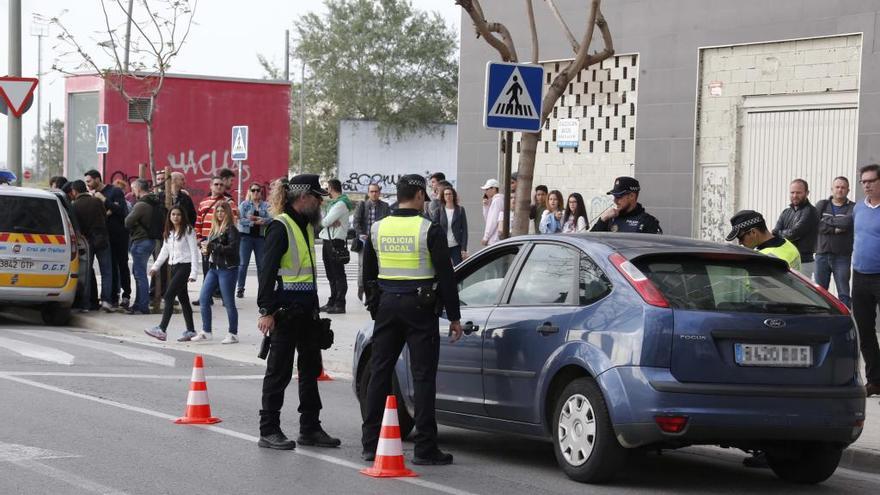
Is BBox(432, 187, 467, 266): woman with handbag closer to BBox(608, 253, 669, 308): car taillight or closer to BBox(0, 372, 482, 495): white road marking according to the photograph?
BBox(0, 372, 482, 495): white road marking

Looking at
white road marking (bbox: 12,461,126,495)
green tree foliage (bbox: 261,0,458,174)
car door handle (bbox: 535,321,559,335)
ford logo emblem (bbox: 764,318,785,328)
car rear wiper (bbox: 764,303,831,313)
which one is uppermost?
green tree foliage (bbox: 261,0,458,174)

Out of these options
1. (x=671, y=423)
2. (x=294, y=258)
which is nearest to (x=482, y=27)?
(x=294, y=258)

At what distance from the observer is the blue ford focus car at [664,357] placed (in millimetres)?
7715

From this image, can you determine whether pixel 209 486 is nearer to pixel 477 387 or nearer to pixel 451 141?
pixel 477 387

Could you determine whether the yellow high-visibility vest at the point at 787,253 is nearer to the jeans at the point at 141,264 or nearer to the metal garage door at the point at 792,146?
the metal garage door at the point at 792,146

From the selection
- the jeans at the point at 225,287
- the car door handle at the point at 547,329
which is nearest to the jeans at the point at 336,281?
the jeans at the point at 225,287

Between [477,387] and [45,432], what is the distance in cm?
301

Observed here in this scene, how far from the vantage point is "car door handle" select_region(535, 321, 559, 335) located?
27.5 ft

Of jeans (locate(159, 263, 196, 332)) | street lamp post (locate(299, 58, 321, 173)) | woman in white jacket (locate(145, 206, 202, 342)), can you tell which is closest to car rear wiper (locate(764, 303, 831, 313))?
woman in white jacket (locate(145, 206, 202, 342))

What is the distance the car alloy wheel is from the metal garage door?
31.6 ft

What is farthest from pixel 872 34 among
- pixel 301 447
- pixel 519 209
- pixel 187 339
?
pixel 301 447

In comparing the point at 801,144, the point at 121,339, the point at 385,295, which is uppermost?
the point at 801,144

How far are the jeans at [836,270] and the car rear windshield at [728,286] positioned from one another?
7.15 m

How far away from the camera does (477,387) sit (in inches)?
353
